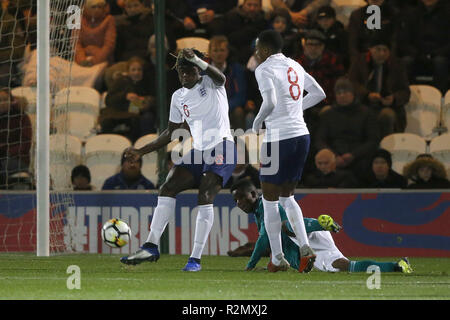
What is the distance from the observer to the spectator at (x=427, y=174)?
11383mm

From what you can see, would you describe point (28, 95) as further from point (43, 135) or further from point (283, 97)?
point (283, 97)

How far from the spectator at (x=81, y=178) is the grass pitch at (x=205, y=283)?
2.41 m

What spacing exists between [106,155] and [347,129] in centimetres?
323

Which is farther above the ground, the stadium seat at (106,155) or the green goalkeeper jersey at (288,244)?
the stadium seat at (106,155)

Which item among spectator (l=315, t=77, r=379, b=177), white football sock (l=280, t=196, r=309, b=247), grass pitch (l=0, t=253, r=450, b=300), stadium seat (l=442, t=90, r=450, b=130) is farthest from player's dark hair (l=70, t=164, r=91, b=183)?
white football sock (l=280, t=196, r=309, b=247)

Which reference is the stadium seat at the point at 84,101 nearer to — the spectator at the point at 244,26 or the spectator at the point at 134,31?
the spectator at the point at 134,31

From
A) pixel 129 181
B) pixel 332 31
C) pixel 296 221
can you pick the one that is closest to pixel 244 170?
pixel 129 181

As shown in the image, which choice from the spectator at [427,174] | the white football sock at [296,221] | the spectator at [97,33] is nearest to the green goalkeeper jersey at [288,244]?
the white football sock at [296,221]

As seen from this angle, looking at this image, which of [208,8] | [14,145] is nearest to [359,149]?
[208,8]

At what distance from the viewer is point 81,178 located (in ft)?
41.4

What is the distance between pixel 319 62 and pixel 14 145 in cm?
411

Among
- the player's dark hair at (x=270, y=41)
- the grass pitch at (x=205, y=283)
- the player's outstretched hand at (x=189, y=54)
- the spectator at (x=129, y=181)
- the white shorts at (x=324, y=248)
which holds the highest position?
the player's dark hair at (x=270, y=41)

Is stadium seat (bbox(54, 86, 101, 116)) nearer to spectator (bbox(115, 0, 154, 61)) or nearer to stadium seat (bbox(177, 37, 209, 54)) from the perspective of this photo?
spectator (bbox(115, 0, 154, 61))

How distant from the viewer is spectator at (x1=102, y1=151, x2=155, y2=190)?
490 inches
